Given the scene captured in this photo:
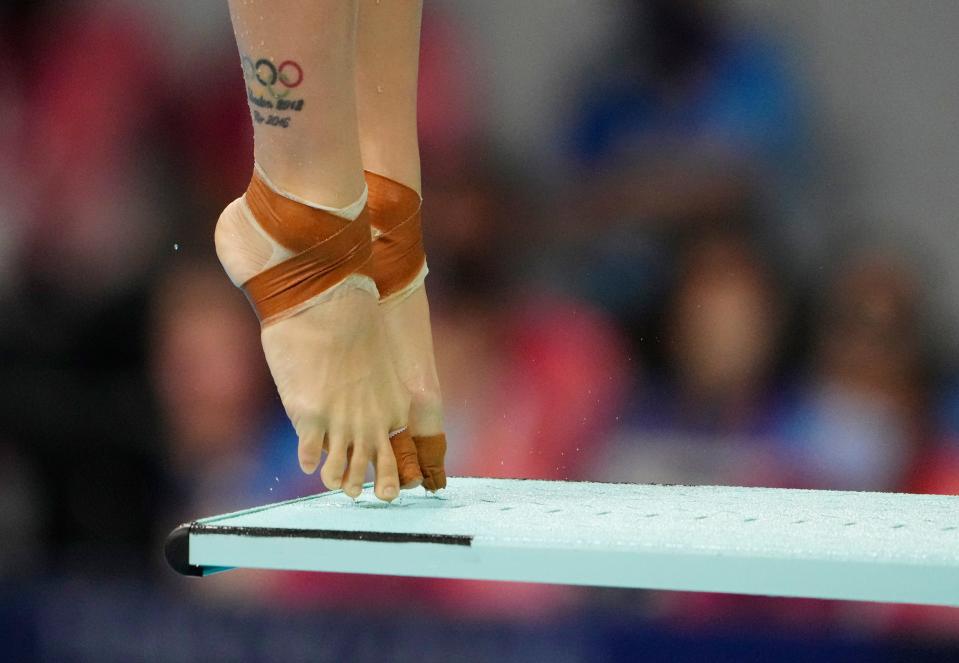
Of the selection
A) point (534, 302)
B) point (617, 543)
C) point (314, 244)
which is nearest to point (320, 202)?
point (314, 244)

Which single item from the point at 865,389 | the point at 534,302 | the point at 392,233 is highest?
the point at 392,233

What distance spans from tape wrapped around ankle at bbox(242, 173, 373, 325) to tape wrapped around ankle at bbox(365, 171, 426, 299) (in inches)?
4.7

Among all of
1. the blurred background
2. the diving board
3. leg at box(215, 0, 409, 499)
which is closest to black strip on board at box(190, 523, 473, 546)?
the diving board

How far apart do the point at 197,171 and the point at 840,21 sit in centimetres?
89

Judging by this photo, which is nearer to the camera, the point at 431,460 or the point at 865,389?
the point at 431,460

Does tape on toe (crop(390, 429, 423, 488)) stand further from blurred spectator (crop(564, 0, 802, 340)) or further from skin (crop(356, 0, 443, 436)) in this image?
blurred spectator (crop(564, 0, 802, 340))

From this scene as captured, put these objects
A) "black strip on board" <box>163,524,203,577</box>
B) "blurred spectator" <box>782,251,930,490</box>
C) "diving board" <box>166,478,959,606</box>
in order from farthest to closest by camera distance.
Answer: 1. "blurred spectator" <box>782,251,930,490</box>
2. "black strip on board" <box>163,524,203,577</box>
3. "diving board" <box>166,478,959,606</box>

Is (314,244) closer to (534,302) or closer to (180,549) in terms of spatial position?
(180,549)

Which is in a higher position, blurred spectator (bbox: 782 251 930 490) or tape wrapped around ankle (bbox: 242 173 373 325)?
tape wrapped around ankle (bbox: 242 173 373 325)

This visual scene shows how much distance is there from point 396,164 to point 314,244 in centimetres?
20

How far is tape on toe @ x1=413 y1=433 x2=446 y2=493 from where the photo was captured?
1.04 metres

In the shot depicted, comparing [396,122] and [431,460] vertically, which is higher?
[396,122]

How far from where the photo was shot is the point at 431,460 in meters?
1.04

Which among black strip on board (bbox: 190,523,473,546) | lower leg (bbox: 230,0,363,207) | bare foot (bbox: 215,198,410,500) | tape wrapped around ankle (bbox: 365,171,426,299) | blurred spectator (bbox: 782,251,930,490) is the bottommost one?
blurred spectator (bbox: 782,251,930,490)
